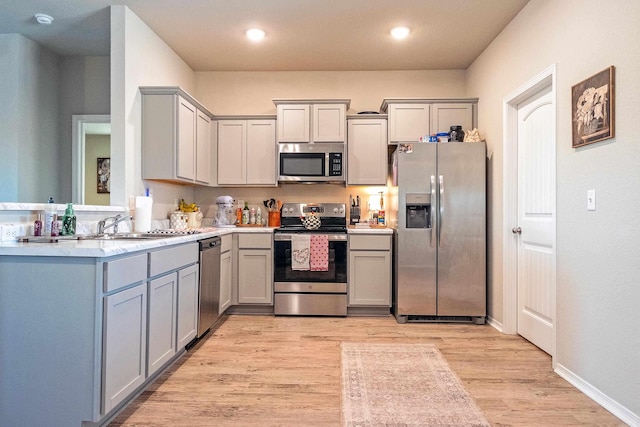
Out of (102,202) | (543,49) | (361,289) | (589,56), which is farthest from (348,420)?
(102,202)

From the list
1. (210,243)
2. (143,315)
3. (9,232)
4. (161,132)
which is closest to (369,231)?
(210,243)

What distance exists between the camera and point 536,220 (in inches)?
113

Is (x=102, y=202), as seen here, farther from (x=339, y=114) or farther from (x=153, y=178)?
(x=339, y=114)

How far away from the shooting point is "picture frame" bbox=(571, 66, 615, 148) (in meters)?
1.94

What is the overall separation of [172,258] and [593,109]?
2691 millimetres

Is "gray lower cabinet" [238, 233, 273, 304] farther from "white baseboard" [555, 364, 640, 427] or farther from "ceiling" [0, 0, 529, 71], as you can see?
"white baseboard" [555, 364, 640, 427]

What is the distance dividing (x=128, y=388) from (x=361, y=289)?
2296 millimetres

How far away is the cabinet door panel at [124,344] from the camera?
→ 170cm

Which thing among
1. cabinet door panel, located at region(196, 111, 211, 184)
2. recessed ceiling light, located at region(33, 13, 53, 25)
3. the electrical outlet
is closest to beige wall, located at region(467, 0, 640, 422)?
cabinet door panel, located at region(196, 111, 211, 184)

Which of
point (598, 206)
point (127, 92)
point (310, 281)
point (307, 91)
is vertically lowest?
point (310, 281)

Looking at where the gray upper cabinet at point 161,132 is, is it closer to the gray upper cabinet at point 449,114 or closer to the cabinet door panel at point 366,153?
the cabinet door panel at point 366,153

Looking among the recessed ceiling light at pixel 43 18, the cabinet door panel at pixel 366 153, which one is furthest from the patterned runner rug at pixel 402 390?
the recessed ceiling light at pixel 43 18

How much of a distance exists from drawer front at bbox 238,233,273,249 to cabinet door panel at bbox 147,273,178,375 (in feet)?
4.32

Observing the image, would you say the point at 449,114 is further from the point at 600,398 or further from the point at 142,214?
the point at 142,214
